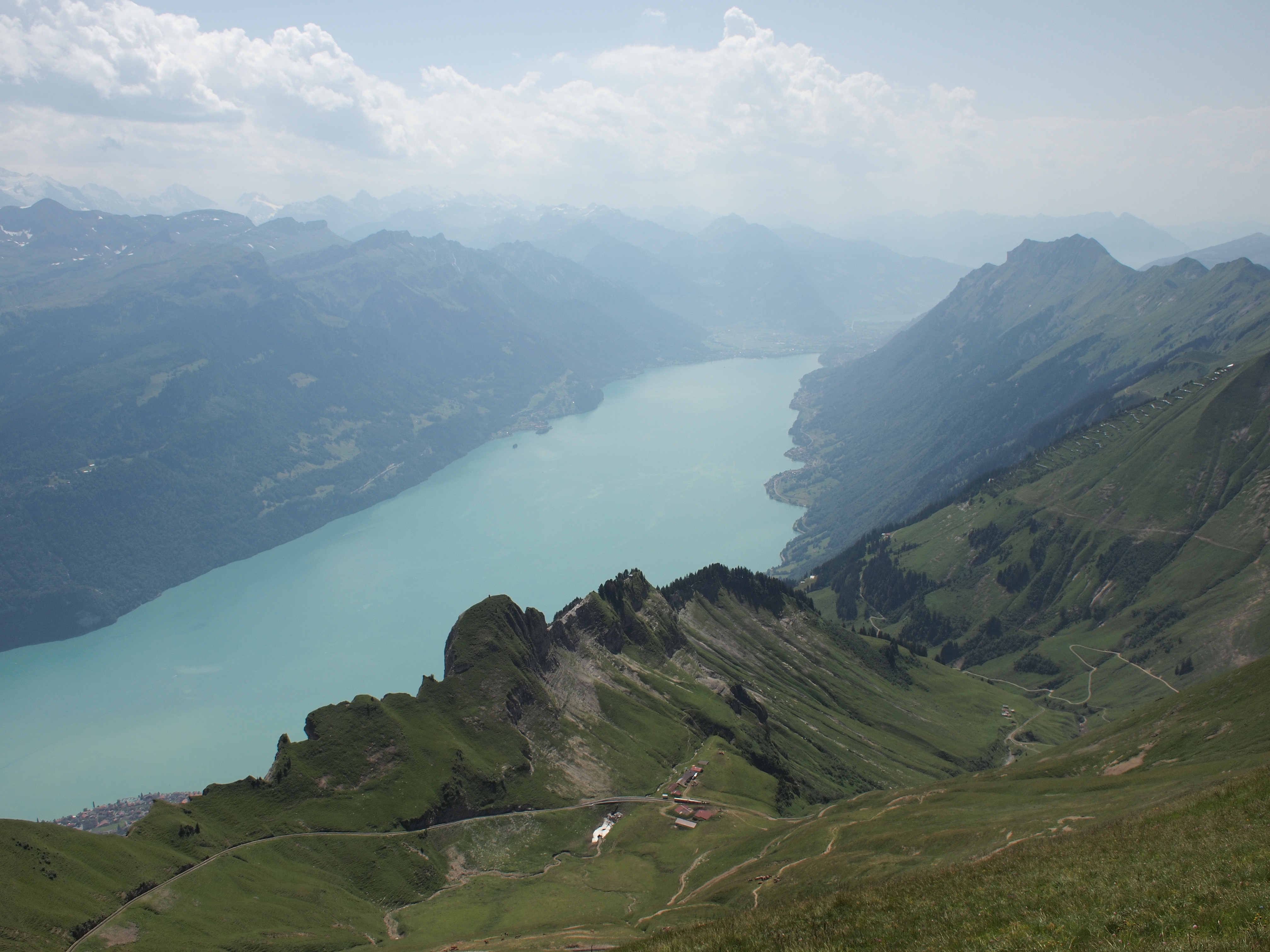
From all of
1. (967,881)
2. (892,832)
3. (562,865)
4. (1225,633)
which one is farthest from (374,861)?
(1225,633)

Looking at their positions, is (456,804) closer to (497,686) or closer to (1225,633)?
(497,686)

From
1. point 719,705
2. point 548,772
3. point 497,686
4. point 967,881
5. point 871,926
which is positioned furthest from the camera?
point 719,705

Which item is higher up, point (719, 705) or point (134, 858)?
point (134, 858)

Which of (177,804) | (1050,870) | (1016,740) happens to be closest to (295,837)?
(177,804)

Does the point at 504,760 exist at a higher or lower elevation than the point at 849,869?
higher

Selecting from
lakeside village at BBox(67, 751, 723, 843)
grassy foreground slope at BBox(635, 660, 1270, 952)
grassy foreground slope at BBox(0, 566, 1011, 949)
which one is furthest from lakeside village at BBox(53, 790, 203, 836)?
grassy foreground slope at BBox(635, 660, 1270, 952)

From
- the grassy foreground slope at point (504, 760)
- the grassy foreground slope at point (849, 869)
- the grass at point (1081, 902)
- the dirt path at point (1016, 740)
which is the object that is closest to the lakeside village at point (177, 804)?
the grassy foreground slope at point (849, 869)

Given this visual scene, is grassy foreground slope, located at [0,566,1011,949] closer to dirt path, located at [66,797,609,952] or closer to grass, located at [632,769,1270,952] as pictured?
dirt path, located at [66,797,609,952]

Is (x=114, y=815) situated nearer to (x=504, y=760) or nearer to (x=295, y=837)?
(x=295, y=837)
